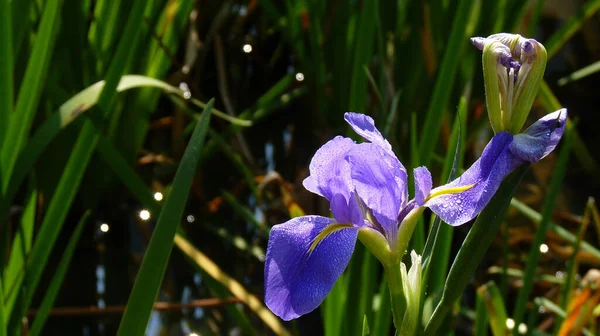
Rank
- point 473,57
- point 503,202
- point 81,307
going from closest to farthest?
point 503,202, point 81,307, point 473,57

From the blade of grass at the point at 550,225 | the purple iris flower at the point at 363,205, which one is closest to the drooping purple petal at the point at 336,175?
the purple iris flower at the point at 363,205

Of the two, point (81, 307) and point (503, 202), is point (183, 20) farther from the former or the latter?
point (503, 202)

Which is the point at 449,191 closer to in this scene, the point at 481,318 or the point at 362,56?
the point at 481,318

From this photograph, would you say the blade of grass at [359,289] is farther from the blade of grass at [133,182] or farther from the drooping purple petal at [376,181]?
the drooping purple petal at [376,181]

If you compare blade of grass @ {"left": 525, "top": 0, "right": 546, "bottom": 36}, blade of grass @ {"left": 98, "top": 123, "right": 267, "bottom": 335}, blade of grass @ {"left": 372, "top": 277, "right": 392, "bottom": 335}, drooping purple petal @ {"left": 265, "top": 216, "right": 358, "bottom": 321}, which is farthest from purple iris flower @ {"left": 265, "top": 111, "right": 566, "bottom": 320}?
blade of grass @ {"left": 525, "top": 0, "right": 546, "bottom": 36}

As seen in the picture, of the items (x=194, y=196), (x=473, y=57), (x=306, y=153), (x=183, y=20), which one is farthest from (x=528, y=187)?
(x=183, y=20)

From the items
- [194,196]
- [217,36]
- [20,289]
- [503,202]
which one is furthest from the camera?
[217,36]
